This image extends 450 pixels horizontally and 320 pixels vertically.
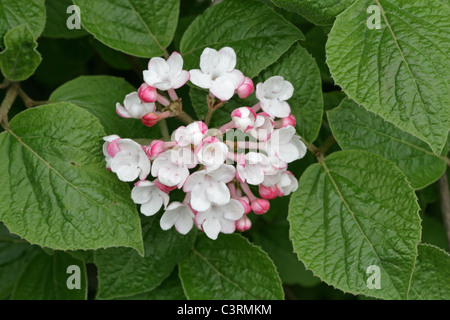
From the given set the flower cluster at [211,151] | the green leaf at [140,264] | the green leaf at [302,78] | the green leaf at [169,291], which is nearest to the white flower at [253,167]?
the flower cluster at [211,151]

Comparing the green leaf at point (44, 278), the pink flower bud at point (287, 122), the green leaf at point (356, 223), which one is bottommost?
the green leaf at point (44, 278)

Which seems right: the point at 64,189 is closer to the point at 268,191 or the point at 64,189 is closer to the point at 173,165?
the point at 173,165

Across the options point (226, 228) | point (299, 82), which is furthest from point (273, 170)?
point (299, 82)

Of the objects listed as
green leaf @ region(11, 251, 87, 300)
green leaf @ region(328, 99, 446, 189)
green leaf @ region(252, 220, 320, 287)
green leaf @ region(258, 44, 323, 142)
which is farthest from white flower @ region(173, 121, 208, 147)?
green leaf @ region(252, 220, 320, 287)

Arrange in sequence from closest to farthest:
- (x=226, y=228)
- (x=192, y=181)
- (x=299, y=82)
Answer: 1. (x=192, y=181)
2. (x=226, y=228)
3. (x=299, y=82)

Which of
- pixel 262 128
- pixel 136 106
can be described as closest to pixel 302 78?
pixel 262 128

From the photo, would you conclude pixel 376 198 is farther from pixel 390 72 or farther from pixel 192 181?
pixel 192 181

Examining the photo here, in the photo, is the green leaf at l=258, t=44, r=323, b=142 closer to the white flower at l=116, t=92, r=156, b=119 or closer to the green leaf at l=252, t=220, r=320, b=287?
the white flower at l=116, t=92, r=156, b=119

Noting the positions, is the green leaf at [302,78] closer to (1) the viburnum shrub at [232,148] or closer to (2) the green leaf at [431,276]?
(1) the viburnum shrub at [232,148]
